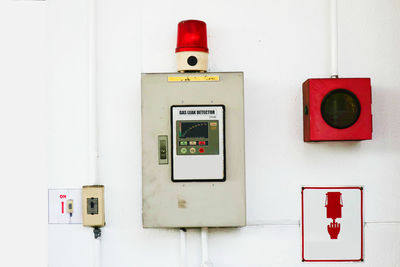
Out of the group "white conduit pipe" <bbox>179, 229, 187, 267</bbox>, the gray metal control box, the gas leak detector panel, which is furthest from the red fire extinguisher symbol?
"white conduit pipe" <bbox>179, 229, 187, 267</bbox>

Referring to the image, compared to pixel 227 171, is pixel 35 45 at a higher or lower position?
higher

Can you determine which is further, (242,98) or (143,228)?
(143,228)

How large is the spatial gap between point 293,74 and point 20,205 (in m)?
1.31

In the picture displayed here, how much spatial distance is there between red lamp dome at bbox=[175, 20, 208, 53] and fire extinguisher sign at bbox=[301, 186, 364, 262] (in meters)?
0.72

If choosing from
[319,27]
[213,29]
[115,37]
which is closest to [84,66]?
[115,37]

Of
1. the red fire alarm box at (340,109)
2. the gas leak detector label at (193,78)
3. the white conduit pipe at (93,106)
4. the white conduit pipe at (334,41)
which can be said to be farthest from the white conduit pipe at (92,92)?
the white conduit pipe at (334,41)

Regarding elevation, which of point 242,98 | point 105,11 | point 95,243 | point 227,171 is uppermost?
point 105,11

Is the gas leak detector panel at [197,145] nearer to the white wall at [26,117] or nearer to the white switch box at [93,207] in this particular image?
the white switch box at [93,207]

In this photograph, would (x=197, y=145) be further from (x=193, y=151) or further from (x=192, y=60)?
(x=192, y=60)

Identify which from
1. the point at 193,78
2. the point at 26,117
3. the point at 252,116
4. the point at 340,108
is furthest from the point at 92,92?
the point at 340,108

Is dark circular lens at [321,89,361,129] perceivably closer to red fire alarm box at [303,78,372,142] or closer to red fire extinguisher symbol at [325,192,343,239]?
red fire alarm box at [303,78,372,142]

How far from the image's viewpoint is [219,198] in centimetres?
143

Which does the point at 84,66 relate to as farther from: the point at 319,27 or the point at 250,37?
the point at 319,27

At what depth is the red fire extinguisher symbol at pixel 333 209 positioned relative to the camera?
152cm
